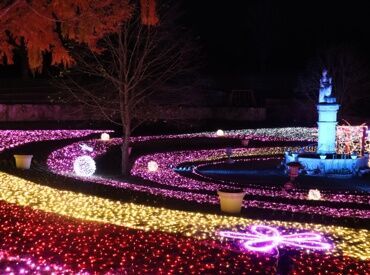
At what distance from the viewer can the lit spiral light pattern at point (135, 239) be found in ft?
25.3

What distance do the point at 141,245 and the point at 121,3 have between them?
5792 millimetres

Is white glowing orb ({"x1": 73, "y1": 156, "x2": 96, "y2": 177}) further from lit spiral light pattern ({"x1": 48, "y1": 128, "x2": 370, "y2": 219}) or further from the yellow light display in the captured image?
the yellow light display

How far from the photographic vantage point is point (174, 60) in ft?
85.6

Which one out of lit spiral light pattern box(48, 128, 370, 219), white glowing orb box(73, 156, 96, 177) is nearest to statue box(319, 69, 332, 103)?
lit spiral light pattern box(48, 128, 370, 219)

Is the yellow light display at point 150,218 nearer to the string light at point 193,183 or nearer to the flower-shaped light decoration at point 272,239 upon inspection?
the flower-shaped light decoration at point 272,239

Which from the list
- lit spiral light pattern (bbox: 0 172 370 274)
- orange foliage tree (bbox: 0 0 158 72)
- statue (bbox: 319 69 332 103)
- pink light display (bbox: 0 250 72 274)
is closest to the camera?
pink light display (bbox: 0 250 72 274)

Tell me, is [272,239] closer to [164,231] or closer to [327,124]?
[164,231]

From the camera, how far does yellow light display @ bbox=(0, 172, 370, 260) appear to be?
9391 millimetres

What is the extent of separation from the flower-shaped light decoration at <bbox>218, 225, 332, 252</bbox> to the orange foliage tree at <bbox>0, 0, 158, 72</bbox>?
4293mm

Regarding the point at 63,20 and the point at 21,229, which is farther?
the point at 63,20

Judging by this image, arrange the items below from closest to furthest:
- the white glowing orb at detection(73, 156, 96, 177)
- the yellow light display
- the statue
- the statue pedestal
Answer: the yellow light display < the white glowing orb at detection(73, 156, 96, 177) < the statue pedestal < the statue

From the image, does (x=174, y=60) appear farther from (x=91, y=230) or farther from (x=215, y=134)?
(x=91, y=230)

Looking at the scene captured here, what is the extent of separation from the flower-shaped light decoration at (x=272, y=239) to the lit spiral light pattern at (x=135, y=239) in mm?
215

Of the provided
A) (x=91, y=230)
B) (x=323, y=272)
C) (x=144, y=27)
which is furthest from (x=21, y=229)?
(x=144, y=27)
